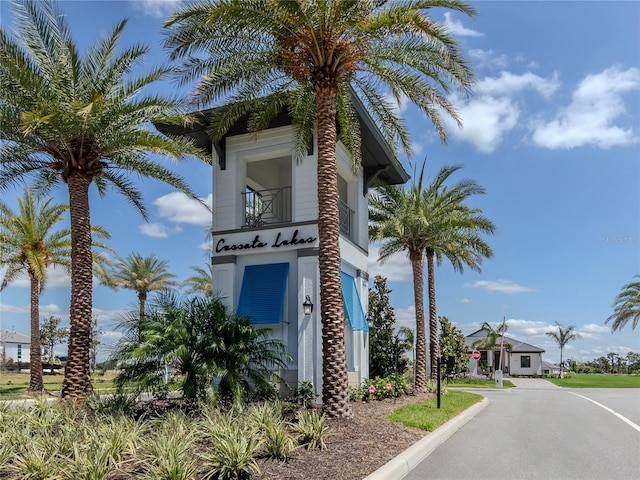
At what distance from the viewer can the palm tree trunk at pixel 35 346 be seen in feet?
90.0

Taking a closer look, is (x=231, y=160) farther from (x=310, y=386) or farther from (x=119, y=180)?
(x=310, y=386)

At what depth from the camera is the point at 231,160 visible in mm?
17750

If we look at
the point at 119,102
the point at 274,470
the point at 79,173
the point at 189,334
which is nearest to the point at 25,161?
the point at 79,173

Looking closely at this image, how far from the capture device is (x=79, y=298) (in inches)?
565

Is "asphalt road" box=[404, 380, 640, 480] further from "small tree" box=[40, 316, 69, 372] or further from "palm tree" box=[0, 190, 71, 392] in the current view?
"small tree" box=[40, 316, 69, 372]

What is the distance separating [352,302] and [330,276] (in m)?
6.36

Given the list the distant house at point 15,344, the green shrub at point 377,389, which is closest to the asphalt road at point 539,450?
the green shrub at point 377,389

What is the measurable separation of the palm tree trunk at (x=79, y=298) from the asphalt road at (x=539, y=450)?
9.02 meters

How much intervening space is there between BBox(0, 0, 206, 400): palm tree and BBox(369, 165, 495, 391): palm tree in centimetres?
1127

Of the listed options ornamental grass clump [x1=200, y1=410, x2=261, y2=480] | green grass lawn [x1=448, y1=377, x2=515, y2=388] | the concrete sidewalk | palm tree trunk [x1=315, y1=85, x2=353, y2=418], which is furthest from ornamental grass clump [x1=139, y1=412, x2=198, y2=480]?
the concrete sidewalk

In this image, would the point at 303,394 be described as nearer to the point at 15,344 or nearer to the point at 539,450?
the point at 539,450

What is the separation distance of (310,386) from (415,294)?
10.8 metres

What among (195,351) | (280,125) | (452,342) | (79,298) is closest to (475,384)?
(452,342)

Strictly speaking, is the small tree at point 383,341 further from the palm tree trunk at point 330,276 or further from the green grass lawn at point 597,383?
the green grass lawn at point 597,383
